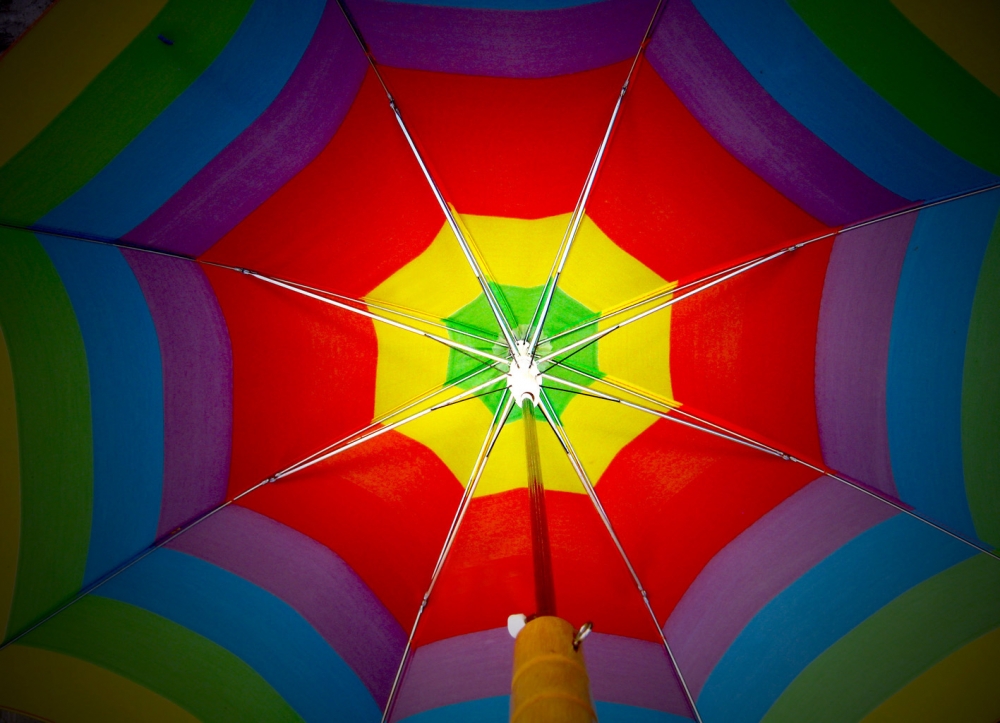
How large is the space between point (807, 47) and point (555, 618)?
1906 millimetres

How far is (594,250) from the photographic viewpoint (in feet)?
7.32

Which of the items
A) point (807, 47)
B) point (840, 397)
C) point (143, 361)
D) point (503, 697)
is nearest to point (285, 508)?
point (143, 361)

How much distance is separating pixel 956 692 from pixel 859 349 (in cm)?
120

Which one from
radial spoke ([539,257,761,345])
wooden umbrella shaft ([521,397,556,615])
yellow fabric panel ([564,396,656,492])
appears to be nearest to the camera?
wooden umbrella shaft ([521,397,556,615])

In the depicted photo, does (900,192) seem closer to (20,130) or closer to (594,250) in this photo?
(594,250)

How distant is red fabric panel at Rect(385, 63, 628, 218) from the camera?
6.17 ft

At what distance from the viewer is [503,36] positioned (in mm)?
1771

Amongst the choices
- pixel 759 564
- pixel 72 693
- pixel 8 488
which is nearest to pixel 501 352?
pixel 759 564

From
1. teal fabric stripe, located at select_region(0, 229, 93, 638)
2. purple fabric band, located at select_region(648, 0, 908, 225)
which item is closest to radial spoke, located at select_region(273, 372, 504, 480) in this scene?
teal fabric stripe, located at select_region(0, 229, 93, 638)

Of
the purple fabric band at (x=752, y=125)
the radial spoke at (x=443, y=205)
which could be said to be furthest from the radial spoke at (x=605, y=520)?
the purple fabric band at (x=752, y=125)

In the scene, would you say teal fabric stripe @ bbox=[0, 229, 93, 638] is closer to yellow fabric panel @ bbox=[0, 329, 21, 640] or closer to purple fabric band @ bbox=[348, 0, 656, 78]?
yellow fabric panel @ bbox=[0, 329, 21, 640]

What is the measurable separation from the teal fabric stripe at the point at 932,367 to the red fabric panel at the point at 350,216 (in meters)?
1.85

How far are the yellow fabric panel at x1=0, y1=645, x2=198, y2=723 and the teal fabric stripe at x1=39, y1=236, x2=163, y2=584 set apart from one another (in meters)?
0.28

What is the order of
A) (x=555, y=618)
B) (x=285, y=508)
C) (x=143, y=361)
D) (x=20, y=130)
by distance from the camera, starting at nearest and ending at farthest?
(x=555, y=618), (x=20, y=130), (x=143, y=361), (x=285, y=508)
